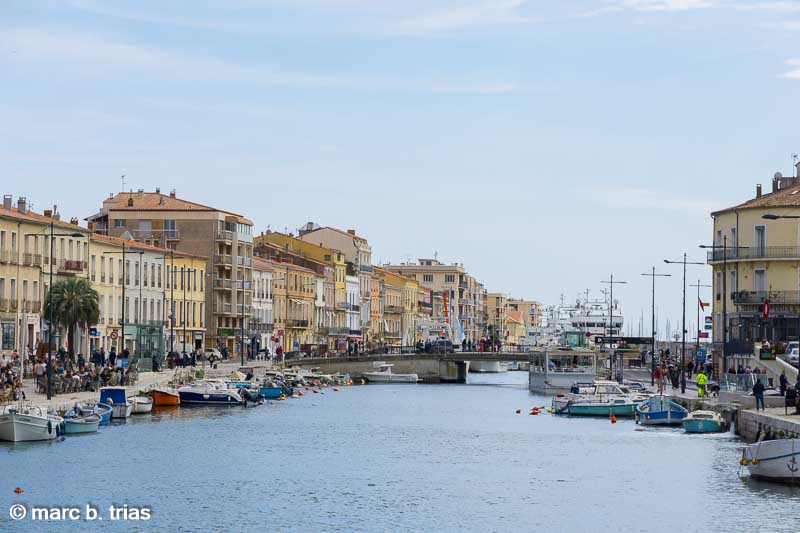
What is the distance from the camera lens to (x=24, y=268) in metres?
88.1

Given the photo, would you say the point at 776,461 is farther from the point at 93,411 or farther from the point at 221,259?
the point at 221,259

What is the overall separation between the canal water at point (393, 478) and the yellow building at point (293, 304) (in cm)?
7249

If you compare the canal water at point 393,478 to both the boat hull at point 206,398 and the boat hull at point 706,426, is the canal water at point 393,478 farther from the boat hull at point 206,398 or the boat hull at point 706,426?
the boat hull at point 206,398

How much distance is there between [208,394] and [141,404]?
12090mm

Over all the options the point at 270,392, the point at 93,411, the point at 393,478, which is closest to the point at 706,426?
the point at 393,478

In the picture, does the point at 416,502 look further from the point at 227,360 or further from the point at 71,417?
the point at 227,360

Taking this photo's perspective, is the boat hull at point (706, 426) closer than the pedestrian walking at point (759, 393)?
No

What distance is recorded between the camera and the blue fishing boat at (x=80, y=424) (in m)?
60.0

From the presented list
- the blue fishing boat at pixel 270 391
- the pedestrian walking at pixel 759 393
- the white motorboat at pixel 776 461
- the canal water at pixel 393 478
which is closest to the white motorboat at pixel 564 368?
the blue fishing boat at pixel 270 391

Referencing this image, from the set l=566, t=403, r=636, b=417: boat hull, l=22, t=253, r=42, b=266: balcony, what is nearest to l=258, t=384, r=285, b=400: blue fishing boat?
l=22, t=253, r=42, b=266: balcony

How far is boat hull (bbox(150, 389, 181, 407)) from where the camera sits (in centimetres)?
8044

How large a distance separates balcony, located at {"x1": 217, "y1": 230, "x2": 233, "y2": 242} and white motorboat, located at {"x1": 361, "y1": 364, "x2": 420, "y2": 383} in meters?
17.7

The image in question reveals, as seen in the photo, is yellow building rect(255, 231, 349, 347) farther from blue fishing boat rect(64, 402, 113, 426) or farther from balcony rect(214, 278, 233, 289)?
blue fishing boat rect(64, 402, 113, 426)

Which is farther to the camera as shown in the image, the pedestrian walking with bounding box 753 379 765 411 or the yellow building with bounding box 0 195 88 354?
the yellow building with bounding box 0 195 88 354
